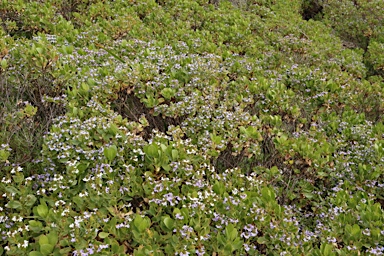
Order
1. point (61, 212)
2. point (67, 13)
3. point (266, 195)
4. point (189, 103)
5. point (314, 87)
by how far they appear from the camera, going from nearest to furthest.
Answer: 1. point (61, 212)
2. point (266, 195)
3. point (189, 103)
4. point (314, 87)
5. point (67, 13)

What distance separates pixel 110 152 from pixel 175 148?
0.58 meters

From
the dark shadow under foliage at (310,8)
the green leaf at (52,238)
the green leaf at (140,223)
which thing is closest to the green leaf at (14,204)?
the green leaf at (52,238)

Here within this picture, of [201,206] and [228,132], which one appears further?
[228,132]

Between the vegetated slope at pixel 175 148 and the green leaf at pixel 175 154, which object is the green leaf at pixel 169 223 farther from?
the green leaf at pixel 175 154

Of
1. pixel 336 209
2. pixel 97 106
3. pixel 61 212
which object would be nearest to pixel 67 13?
pixel 97 106

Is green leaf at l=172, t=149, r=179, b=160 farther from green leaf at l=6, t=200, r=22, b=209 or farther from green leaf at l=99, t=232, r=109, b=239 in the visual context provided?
green leaf at l=6, t=200, r=22, b=209

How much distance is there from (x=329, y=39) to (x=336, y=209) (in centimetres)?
560

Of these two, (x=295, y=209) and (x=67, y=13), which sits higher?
(x=67, y=13)

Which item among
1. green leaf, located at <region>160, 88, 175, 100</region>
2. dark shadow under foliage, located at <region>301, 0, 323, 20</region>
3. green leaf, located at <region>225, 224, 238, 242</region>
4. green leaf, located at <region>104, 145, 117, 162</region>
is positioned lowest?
green leaf, located at <region>225, 224, 238, 242</region>

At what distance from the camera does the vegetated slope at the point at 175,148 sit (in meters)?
2.66

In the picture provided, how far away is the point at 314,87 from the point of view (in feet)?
16.8

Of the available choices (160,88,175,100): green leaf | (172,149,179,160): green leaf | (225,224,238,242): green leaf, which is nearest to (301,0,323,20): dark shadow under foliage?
(160,88,175,100): green leaf

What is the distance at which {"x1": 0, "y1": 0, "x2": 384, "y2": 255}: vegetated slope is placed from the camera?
2.66 metres

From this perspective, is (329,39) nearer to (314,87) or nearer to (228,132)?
(314,87)
